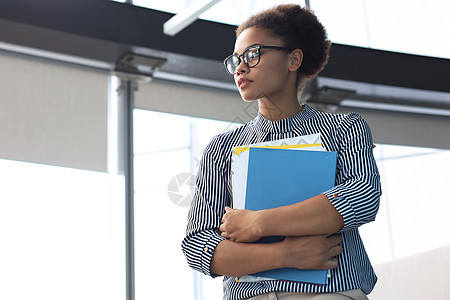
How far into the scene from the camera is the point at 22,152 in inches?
140

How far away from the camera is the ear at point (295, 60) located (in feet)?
5.10

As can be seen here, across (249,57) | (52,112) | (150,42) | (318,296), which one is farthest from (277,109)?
(52,112)

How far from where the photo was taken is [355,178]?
1.31 metres

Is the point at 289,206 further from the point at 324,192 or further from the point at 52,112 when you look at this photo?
the point at 52,112

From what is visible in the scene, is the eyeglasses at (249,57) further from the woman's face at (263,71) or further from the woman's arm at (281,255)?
the woman's arm at (281,255)

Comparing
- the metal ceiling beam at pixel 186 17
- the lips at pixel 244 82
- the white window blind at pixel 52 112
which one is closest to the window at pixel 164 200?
the white window blind at pixel 52 112

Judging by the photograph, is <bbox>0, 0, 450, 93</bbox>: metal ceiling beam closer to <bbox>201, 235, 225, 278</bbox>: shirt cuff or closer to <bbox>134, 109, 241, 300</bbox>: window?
<bbox>134, 109, 241, 300</bbox>: window

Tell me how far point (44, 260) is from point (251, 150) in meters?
2.58

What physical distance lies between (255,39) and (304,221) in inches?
21.8

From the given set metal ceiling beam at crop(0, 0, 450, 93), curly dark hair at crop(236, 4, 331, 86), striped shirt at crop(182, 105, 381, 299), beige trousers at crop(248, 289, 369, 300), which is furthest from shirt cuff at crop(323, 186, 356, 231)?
metal ceiling beam at crop(0, 0, 450, 93)

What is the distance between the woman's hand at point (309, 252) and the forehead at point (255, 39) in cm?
56

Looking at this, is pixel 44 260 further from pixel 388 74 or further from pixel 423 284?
pixel 388 74

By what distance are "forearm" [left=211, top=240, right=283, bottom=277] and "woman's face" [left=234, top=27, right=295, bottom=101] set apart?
41cm

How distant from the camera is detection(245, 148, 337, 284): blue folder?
1.31m
